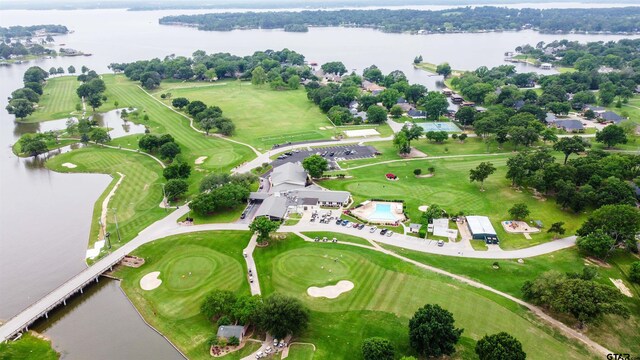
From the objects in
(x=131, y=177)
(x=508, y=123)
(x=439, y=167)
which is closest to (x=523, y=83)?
(x=508, y=123)

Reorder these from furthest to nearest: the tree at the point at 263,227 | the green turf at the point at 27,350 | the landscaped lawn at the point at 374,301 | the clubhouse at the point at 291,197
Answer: the clubhouse at the point at 291,197 → the tree at the point at 263,227 → the landscaped lawn at the point at 374,301 → the green turf at the point at 27,350

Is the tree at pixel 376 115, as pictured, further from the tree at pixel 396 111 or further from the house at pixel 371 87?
the house at pixel 371 87

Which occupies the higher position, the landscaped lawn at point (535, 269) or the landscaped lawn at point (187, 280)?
the landscaped lawn at point (535, 269)

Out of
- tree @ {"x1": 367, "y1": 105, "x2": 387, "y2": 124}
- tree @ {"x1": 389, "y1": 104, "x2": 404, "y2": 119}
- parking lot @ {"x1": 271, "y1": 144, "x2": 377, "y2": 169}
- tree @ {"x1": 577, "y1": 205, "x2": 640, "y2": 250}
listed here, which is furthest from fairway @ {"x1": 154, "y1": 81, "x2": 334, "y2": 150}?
tree @ {"x1": 577, "y1": 205, "x2": 640, "y2": 250}

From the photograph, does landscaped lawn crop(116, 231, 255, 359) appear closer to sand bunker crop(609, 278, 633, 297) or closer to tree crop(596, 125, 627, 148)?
sand bunker crop(609, 278, 633, 297)

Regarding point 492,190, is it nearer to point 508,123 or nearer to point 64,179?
point 508,123

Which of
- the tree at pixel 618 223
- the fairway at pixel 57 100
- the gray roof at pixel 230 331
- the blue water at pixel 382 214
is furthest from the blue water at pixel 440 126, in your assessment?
the fairway at pixel 57 100
